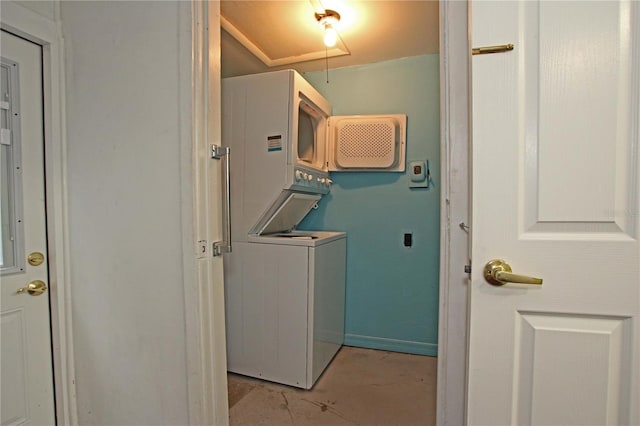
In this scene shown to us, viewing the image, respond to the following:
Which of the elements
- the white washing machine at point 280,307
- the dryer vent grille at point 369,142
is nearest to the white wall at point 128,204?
the white washing machine at point 280,307

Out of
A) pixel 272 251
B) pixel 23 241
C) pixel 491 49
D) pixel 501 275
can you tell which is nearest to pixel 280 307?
pixel 272 251

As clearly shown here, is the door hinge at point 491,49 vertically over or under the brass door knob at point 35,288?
over

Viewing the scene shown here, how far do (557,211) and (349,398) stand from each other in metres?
1.78

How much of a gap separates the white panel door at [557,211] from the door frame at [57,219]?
1716mm

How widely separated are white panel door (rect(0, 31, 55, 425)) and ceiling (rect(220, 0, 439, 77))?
1113 mm

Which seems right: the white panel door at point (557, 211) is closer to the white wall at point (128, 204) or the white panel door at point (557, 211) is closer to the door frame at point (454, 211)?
the door frame at point (454, 211)

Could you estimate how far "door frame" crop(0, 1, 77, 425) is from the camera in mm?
1470

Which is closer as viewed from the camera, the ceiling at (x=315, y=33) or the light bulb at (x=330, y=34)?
the ceiling at (x=315, y=33)

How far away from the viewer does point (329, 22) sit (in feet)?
6.78

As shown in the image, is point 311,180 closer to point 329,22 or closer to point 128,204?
point 329,22

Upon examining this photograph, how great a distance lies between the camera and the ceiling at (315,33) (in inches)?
78.0

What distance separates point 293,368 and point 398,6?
237 centimetres

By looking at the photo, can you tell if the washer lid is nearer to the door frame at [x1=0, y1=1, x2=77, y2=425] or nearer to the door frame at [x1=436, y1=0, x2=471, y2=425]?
the door frame at [x1=0, y1=1, x2=77, y2=425]

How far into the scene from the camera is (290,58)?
8.82 feet
